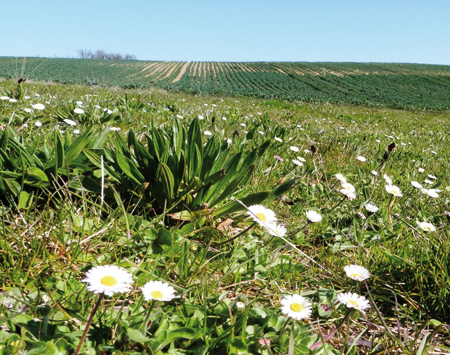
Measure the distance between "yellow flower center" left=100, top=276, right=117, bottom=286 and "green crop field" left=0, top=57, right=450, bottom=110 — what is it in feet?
110

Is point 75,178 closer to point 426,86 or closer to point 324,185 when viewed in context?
point 324,185

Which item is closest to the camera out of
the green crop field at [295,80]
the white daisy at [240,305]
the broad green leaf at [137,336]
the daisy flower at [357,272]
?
the broad green leaf at [137,336]

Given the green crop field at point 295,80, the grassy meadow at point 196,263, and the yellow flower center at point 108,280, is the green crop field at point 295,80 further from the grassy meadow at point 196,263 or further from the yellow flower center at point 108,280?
the yellow flower center at point 108,280

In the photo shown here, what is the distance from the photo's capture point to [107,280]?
0.79 metres

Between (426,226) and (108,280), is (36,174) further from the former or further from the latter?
(426,226)

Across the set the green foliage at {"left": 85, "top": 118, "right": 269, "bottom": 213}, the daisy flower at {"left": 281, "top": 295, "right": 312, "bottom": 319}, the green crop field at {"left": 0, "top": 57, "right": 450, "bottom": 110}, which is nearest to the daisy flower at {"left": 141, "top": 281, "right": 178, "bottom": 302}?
the daisy flower at {"left": 281, "top": 295, "right": 312, "bottom": 319}

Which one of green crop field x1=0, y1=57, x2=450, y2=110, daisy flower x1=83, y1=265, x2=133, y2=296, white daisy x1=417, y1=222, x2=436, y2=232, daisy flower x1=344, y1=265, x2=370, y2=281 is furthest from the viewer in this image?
green crop field x1=0, y1=57, x2=450, y2=110

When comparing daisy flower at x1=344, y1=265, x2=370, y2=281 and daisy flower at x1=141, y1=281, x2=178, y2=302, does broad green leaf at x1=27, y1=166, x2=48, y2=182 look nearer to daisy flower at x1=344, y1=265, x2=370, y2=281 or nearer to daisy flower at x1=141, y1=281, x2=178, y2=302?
daisy flower at x1=141, y1=281, x2=178, y2=302

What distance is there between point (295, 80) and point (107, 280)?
51924 millimetres

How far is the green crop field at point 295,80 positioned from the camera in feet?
119

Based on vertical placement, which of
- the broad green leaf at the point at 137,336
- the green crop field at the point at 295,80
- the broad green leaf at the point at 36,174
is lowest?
the broad green leaf at the point at 137,336

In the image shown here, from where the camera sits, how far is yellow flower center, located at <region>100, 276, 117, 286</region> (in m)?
0.77

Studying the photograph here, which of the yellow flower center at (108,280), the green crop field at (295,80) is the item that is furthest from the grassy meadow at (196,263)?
the green crop field at (295,80)

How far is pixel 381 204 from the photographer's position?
2342 millimetres
